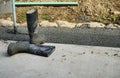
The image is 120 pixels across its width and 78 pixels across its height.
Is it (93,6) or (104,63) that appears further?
(93,6)

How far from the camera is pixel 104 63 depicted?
3828 millimetres

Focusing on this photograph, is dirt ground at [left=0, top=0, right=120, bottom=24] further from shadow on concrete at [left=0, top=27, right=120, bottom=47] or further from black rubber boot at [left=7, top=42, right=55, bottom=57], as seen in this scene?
black rubber boot at [left=7, top=42, right=55, bottom=57]

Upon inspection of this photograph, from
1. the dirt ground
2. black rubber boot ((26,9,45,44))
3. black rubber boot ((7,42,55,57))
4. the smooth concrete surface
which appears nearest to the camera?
the smooth concrete surface

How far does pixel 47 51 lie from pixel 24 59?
308mm

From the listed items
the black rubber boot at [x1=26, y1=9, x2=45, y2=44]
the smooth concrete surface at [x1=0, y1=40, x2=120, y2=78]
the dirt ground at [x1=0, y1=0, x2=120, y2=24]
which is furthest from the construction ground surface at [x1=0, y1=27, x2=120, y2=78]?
the dirt ground at [x1=0, y1=0, x2=120, y2=24]

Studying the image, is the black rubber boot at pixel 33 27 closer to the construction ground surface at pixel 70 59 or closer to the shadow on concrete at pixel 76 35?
the construction ground surface at pixel 70 59

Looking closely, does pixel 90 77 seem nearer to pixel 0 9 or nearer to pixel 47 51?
pixel 47 51

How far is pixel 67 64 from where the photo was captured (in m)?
3.82

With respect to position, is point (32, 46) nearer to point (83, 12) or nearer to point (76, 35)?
point (76, 35)

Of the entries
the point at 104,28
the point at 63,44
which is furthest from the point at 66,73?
the point at 104,28

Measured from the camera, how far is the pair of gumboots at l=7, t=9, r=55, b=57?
4.08 meters

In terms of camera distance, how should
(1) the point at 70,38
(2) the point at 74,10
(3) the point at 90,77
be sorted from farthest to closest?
1. (2) the point at 74,10
2. (1) the point at 70,38
3. (3) the point at 90,77

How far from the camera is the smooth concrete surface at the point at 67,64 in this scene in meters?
3.56

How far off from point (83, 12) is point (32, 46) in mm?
2116
